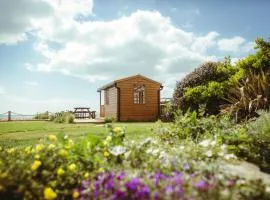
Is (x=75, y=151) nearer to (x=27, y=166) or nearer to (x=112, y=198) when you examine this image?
(x=27, y=166)

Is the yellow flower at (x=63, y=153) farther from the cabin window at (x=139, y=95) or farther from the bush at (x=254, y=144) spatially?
the cabin window at (x=139, y=95)

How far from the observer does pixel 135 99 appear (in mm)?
23141

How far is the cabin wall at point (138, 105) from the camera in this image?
22.6 metres

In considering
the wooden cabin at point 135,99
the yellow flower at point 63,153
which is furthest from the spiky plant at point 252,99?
the wooden cabin at point 135,99

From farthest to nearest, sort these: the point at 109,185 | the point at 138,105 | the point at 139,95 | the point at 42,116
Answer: the point at 42,116
the point at 139,95
the point at 138,105
the point at 109,185

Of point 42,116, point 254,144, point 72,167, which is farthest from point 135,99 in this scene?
point 72,167

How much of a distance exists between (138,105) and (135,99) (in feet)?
1.71

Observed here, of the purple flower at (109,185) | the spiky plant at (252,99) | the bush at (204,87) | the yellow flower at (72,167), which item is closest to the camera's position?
the purple flower at (109,185)

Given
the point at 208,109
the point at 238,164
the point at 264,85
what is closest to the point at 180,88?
the point at 208,109

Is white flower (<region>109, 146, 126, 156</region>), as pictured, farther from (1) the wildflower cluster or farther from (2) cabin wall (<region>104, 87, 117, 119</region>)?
(2) cabin wall (<region>104, 87, 117, 119</region>)

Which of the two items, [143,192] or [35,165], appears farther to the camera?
[35,165]

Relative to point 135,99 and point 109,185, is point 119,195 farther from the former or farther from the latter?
point 135,99

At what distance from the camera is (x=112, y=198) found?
2.80 m

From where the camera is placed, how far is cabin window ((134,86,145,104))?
23.2 m
